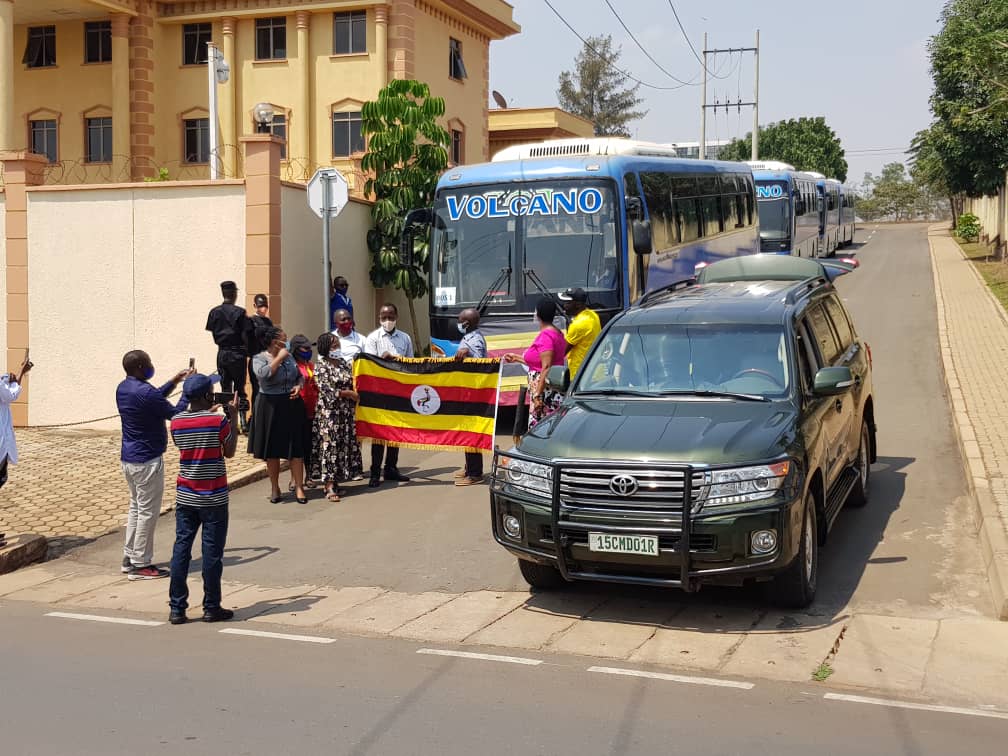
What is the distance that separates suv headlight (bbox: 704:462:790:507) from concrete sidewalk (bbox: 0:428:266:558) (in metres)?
6.14

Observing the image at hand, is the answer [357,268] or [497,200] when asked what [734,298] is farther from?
[357,268]

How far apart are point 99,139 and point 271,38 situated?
556 cm

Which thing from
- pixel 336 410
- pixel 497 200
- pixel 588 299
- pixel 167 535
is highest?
pixel 497 200

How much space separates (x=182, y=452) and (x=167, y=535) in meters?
3.21

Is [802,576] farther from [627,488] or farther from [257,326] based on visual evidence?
[257,326]

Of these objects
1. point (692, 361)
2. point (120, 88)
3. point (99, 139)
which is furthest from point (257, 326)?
point (99, 139)

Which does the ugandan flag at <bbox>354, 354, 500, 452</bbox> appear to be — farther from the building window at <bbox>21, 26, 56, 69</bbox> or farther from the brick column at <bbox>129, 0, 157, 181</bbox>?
the building window at <bbox>21, 26, 56, 69</bbox>

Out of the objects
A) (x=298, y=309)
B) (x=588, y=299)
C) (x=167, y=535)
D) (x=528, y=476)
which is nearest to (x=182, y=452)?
(x=528, y=476)

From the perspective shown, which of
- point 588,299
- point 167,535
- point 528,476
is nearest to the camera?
point 528,476

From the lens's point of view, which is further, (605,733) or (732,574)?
(732,574)

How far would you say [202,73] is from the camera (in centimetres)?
3142

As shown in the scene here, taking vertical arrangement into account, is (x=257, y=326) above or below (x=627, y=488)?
above

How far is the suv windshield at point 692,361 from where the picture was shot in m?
8.56

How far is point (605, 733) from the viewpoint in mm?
5613
